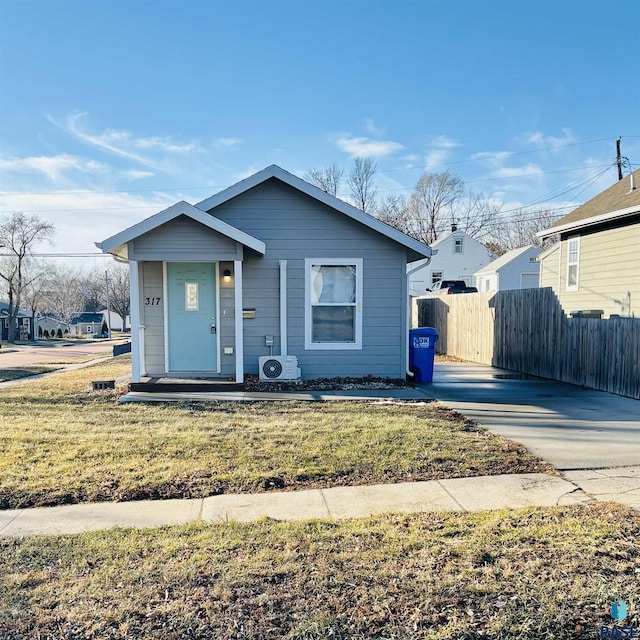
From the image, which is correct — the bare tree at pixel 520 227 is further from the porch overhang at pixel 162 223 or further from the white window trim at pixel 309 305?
the porch overhang at pixel 162 223

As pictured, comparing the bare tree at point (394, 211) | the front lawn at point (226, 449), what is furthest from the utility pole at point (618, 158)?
the front lawn at point (226, 449)

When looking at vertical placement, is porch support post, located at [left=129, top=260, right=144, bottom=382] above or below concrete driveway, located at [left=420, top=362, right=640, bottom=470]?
above

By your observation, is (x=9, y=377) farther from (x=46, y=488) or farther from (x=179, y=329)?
(x=46, y=488)

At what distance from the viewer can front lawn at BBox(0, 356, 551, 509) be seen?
430 centimetres

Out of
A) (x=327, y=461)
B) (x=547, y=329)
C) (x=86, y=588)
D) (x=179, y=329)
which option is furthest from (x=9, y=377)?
(x=547, y=329)

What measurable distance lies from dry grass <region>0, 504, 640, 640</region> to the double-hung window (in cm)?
1223

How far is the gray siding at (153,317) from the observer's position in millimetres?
9273

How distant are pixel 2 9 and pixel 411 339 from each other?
10075 mm

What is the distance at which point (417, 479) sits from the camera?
4438 mm

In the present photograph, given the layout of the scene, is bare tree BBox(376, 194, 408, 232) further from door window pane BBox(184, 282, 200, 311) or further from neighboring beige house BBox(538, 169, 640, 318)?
door window pane BBox(184, 282, 200, 311)

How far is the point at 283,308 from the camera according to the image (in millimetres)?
9383

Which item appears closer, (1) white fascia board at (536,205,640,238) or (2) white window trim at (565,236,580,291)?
(1) white fascia board at (536,205,640,238)

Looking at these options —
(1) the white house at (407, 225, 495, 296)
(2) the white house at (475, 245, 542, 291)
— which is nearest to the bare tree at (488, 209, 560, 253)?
(1) the white house at (407, 225, 495, 296)

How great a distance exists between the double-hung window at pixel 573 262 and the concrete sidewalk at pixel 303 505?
11564 mm
